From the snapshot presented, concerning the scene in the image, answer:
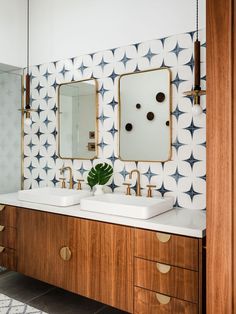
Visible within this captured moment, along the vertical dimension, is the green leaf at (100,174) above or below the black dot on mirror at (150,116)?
below

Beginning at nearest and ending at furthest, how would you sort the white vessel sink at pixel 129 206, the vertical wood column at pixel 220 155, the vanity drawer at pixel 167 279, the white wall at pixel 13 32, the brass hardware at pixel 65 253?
the vertical wood column at pixel 220 155
the vanity drawer at pixel 167 279
the white vessel sink at pixel 129 206
the brass hardware at pixel 65 253
the white wall at pixel 13 32

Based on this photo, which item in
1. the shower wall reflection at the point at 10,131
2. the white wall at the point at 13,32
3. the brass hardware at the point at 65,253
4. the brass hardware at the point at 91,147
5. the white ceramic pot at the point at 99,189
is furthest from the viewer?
the shower wall reflection at the point at 10,131

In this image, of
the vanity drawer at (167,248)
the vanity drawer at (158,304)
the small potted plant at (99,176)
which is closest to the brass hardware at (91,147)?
the small potted plant at (99,176)

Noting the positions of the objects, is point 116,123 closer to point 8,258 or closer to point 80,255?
point 80,255

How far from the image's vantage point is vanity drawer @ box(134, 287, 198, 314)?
1745mm

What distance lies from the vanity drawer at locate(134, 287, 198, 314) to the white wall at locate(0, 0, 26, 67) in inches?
97.7

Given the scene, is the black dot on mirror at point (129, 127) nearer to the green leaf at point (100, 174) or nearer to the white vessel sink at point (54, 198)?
the green leaf at point (100, 174)

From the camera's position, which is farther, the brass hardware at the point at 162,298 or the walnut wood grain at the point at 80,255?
the walnut wood grain at the point at 80,255

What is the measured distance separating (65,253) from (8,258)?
719 mm

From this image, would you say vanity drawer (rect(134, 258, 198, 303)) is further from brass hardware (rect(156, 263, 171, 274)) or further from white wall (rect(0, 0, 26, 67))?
white wall (rect(0, 0, 26, 67))

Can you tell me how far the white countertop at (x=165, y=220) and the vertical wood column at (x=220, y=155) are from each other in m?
0.58

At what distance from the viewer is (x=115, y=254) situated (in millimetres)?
2020

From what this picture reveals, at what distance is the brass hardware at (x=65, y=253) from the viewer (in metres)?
2.25

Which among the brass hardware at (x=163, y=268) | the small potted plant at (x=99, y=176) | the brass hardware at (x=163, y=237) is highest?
the small potted plant at (x=99, y=176)
